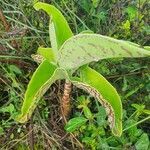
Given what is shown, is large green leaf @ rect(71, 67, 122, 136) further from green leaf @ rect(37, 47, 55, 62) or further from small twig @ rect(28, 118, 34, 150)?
small twig @ rect(28, 118, 34, 150)

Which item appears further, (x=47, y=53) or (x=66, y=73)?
(x=47, y=53)

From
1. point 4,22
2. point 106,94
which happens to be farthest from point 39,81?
point 4,22

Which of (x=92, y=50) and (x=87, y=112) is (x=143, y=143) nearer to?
(x=87, y=112)

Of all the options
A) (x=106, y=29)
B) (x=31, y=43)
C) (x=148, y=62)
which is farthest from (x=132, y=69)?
(x=31, y=43)

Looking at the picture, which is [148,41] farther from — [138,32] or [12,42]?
[12,42]

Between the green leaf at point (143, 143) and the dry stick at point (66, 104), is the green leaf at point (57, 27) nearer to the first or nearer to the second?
the dry stick at point (66, 104)

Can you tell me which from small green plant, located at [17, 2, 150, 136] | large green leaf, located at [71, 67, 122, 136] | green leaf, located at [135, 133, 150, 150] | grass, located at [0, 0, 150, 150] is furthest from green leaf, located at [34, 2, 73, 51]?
green leaf, located at [135, 133, 150, 150]
